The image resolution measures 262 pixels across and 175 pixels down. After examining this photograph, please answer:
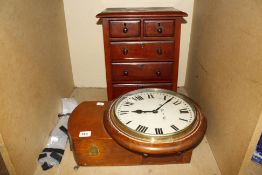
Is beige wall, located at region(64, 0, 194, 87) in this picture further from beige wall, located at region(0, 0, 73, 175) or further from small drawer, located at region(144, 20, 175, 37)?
small drawer, located at region(144, 20, 175, 37)

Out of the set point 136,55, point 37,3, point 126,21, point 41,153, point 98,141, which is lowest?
point 41,153

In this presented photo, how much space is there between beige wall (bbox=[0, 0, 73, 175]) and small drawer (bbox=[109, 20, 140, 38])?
507 millimetres

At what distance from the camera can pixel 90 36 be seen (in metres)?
2.23

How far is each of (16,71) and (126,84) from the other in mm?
887

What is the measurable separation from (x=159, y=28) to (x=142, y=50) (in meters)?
0.21

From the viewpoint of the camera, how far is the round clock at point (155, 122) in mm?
1220

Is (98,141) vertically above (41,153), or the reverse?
(98,141)

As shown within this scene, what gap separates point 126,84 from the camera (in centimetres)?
192

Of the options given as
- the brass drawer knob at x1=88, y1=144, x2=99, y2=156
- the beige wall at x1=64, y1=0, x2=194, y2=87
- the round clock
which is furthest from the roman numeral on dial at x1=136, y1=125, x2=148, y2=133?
the beige wall at x1=64, y1=0, x2=194, y2=87

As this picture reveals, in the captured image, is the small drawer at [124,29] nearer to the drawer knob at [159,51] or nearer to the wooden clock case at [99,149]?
the drawer knob at [159,51]

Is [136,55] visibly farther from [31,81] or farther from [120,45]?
[31,81]

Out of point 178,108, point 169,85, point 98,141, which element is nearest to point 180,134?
point 178,108

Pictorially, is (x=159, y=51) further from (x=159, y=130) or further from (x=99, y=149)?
(x=99, y=149)

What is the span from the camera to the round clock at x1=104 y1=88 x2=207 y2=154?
1.22m
